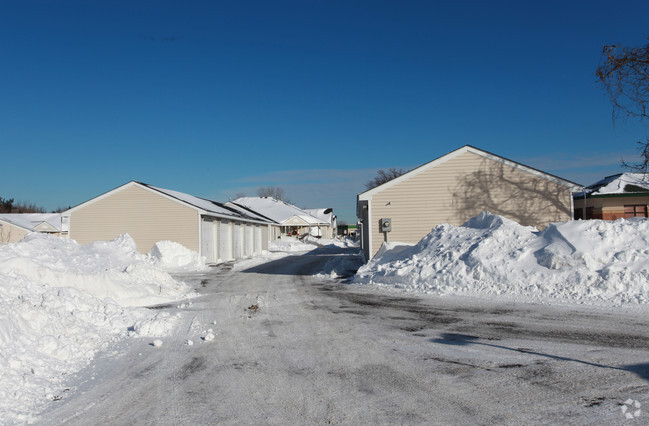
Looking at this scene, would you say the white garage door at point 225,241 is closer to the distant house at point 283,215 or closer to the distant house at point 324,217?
the distant house at point 283,215

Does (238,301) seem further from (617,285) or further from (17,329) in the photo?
(617,285)

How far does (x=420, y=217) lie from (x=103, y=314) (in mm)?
14498

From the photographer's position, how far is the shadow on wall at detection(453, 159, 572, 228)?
776 inches

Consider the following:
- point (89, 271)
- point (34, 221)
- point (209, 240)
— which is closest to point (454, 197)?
point (89, 271)

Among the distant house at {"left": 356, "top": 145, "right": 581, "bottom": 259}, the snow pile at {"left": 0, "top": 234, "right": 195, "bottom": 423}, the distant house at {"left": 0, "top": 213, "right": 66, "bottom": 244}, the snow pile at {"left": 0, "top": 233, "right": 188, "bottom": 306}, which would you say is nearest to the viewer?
the snow pile at {"left": 0, "top": 234, "right": 195, "bottom": 423}

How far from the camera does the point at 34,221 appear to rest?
158 ft

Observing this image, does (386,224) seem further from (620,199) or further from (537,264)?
(620,199)

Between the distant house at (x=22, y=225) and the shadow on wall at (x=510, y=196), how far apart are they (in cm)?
3101

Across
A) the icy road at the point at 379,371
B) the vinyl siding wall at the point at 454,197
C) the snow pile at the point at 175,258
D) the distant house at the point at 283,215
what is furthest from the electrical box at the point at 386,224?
the distant house at the point at 283,215

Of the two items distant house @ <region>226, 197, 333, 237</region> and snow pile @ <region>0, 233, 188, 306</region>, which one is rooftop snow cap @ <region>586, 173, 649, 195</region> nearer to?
snow pile @ <region>0, 233, 188, 306</region>

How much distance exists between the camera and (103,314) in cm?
916

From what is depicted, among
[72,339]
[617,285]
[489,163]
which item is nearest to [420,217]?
[489,163]

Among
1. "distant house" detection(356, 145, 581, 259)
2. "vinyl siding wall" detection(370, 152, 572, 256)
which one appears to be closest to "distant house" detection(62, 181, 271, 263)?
"distant house" detection(356, 145, 581, 259)

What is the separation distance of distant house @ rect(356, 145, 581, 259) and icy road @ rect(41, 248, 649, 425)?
10089 millimetres
